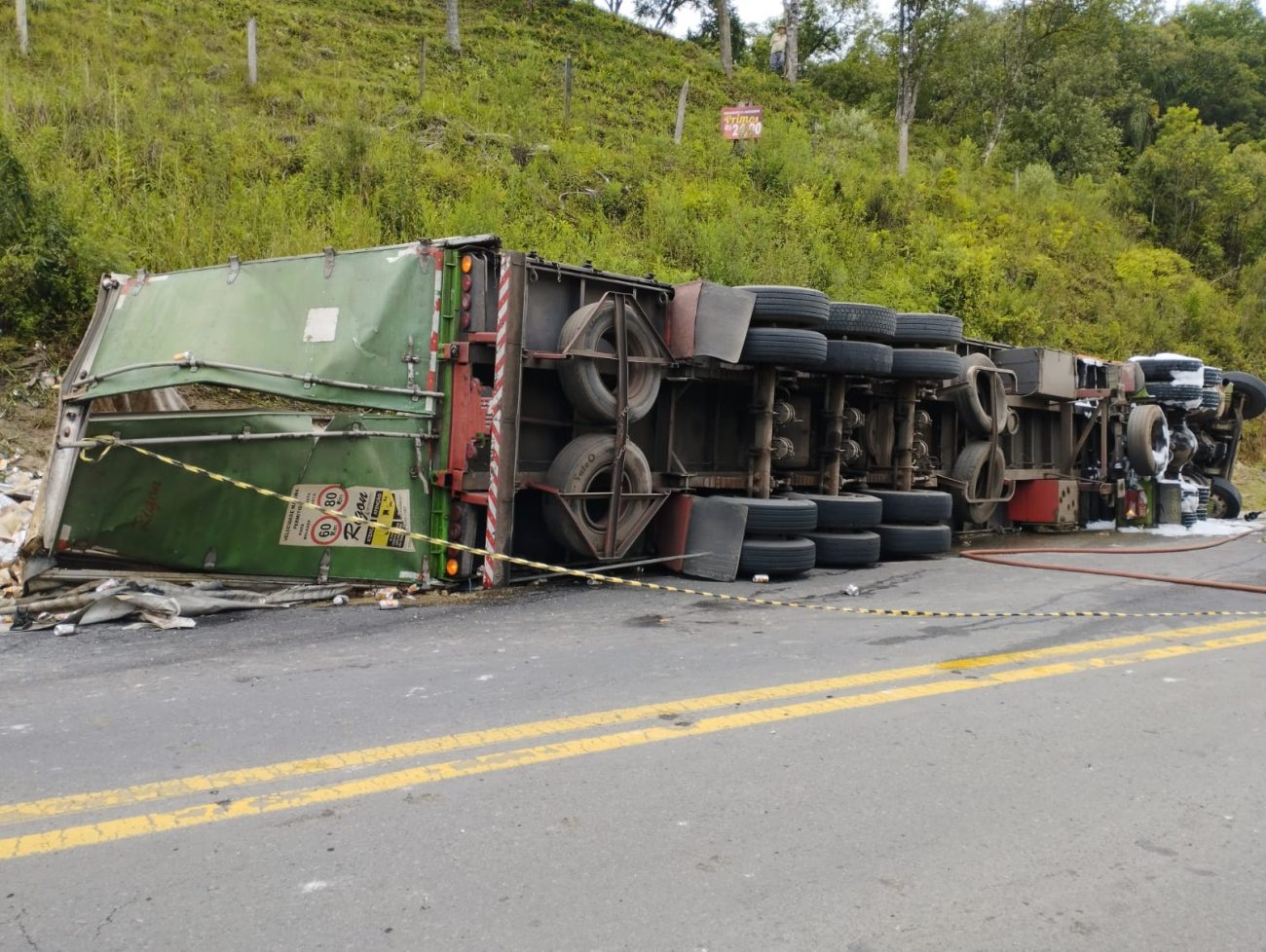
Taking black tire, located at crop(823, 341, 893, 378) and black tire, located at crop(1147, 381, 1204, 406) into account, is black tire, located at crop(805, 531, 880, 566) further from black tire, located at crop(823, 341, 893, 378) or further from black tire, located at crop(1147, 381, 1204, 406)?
black tire, located at crop(1147, 381, 1204, 406)

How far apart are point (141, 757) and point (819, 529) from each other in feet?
21.6

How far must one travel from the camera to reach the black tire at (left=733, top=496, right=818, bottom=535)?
8.23 m

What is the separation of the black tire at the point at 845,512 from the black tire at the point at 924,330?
1.90 meters

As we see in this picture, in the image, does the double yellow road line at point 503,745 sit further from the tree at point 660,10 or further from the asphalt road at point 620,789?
the tree at point 660,10

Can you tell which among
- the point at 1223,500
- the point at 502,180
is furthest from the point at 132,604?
→ the point at 1223,500

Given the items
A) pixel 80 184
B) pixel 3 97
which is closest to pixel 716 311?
pixel 80 184

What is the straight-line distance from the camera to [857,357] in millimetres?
9203

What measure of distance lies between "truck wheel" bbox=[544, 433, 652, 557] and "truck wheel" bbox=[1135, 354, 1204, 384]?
9.45 m

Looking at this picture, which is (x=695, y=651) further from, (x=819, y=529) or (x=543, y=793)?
(x=819, y=529)

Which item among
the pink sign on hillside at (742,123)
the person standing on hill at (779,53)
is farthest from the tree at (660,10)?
the pink sign on hillside at (742,123)

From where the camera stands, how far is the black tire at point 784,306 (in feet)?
28.0

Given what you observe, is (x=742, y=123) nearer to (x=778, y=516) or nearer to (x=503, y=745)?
(x=778, y=516)

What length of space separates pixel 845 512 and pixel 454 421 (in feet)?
12.8

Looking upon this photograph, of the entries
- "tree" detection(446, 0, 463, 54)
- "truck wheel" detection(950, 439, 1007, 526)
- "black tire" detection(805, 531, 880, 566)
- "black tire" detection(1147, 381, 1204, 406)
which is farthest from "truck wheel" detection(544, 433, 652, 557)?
"tree" detection(446, 0, 463, 54)
